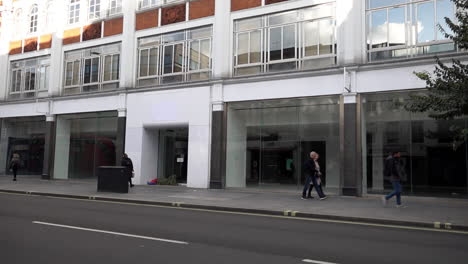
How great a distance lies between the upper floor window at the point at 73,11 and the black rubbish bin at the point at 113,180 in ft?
37.9

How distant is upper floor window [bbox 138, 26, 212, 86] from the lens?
19562mm

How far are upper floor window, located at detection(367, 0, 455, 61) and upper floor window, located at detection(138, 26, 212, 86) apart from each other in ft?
24.7

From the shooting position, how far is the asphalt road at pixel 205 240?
6.06 m

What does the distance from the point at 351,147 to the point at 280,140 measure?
3.44 metres

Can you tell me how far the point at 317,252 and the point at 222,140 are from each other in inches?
477

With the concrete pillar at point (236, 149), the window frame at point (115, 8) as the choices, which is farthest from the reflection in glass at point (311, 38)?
the window frame at point (115, 8)

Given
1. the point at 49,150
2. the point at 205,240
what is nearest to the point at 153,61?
the point at 49,150

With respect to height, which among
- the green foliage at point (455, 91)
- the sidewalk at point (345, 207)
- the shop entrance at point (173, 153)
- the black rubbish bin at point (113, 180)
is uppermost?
the green foliage at point (455, 91)

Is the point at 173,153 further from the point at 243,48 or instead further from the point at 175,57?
the point at 243,48

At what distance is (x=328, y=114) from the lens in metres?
16.6

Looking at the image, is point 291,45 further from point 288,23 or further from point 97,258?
point 97,258

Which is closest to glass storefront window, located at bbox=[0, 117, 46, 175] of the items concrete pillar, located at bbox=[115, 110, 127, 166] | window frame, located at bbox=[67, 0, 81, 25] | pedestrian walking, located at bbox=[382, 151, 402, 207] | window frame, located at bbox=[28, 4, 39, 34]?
window frame, located at bbox=[28, 4, 39, 34]

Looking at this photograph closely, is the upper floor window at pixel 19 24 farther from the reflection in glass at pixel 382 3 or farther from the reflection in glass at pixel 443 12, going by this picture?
the reflection in glass at pixel 443 12

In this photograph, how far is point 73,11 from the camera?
24.2m
